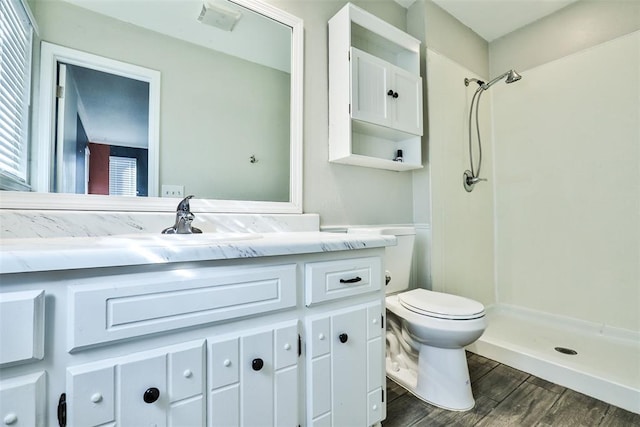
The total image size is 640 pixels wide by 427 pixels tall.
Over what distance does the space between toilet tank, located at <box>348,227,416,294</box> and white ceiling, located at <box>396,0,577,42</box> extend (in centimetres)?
160

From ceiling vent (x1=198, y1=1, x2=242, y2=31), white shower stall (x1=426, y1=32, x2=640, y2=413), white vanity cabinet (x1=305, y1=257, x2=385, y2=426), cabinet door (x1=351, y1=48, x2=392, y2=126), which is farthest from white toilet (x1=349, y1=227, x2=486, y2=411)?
ceiling vent (x1=198, y1=1, x2=242, y2=31)

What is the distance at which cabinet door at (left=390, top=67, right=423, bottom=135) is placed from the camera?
5.65ft

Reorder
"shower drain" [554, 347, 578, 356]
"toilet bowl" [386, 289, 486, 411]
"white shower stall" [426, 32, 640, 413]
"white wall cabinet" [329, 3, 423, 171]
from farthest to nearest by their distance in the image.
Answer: "white shower stall" [426, 32, 640, 413] → "shower drain" [554, 347, 578, 356] → "white wall cabinet" [329, 3, 423, 171] → "toilet bowl" [386, 289, 486, 411]

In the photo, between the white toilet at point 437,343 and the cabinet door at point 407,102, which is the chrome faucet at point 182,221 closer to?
the white toilet at point 437,343

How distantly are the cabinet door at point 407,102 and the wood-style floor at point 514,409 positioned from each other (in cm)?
144

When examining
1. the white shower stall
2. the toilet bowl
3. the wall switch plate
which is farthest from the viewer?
the white shower stall

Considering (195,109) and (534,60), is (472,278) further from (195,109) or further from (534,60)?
(195,109)

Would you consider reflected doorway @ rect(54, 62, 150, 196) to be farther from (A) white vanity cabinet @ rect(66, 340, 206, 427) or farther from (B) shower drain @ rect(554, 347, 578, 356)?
(B) shower drain @ rect(554, 347, 578, 356)

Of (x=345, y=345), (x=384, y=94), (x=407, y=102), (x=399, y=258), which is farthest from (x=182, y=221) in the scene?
(x=407, y=102)

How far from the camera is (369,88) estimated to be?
1626 millimetres

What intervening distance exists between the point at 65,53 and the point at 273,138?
0.81 m

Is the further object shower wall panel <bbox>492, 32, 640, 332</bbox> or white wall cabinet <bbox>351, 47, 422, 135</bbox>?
shower wall panel <bbox>492, 32, 640, 332</bbox>

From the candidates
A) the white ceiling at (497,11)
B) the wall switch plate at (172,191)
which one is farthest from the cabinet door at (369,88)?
the wall switch plate at (172,191)

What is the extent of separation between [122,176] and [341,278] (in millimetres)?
899
